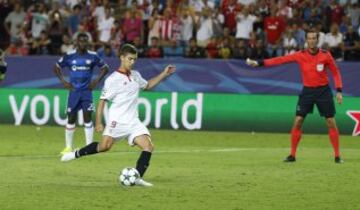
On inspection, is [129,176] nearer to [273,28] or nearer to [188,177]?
[188,177]

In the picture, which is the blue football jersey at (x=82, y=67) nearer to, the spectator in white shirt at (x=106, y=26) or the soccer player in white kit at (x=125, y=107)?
the soccer player in white kit at (x=125, y=107)

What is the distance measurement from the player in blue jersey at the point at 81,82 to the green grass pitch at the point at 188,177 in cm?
75

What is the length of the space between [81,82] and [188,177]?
517 cm

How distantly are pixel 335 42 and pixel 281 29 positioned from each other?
174cm

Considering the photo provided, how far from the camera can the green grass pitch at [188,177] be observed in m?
12.0

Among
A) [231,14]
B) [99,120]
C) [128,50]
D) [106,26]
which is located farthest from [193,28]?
[99,120]

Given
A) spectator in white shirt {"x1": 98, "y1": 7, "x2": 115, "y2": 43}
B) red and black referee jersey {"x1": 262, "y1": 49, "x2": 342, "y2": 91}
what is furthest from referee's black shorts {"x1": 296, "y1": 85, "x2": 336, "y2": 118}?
spectator in white shirt {"x1": 98, "y1": 7, "x2": 115, "y2": 43}

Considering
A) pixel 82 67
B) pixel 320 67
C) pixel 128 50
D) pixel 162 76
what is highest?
pixel 128 50

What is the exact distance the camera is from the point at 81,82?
63.4ft

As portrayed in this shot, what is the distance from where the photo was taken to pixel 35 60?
26922mm

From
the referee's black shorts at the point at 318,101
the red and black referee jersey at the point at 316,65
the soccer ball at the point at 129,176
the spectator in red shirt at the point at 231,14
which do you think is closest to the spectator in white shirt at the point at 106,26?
the spectator in red shirt at the point at 231,14

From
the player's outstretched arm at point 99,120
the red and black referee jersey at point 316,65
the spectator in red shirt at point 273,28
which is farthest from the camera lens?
the spectator in red shirt at point 273,28

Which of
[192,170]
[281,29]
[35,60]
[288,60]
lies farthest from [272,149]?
[35,60]

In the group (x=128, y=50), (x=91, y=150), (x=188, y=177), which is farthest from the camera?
(x=188, y=177)
